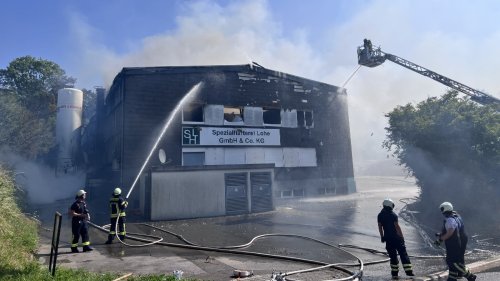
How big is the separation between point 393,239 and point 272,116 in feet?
57.2

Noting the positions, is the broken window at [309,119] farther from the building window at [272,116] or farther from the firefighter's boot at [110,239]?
the firefighter's boot at [110,239]

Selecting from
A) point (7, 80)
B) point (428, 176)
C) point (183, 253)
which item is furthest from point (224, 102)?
point (7, 80)

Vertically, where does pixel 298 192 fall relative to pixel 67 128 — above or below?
below

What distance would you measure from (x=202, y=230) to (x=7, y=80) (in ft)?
133

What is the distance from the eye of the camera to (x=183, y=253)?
29.1 ft

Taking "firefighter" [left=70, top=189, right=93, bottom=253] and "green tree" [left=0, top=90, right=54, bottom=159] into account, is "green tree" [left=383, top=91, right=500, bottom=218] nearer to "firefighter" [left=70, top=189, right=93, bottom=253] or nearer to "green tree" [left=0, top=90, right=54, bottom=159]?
"firefighter" [left=70, top=189, right=93, bottom=253]

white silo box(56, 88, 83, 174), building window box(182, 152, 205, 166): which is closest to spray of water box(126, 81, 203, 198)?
building window box(182, 152, 205, 166)

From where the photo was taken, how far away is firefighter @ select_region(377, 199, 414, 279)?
673 centimetres

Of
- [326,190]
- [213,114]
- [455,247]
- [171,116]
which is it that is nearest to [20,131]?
[171,116]

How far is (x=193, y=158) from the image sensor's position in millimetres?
20797

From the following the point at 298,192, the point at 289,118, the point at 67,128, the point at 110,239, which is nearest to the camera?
the point at 110,239

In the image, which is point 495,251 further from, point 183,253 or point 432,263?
point 183,253

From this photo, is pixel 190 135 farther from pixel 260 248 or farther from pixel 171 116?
pixel 260 248

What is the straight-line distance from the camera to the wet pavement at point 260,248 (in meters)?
7.15
